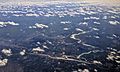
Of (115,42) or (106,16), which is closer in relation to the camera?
(115,42)

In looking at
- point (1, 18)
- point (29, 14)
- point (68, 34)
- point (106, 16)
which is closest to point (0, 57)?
point (68, 34)

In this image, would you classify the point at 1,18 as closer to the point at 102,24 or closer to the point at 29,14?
the point at 29,14

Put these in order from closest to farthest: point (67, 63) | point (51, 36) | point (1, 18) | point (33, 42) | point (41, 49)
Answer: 1. point (67, 63)
2. point (41, 49)
3. point (33, 42)
4. point (51, 36)
5. point (1, 18)

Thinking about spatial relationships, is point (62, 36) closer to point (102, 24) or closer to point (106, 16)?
point (102, 24)

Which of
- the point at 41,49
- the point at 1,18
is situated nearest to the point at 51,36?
the point at 41,49

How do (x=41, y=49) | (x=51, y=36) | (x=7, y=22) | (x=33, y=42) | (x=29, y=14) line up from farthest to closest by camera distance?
(x=29, y=14)
(x=7, y=22)
(x=51, y=36)
(x=33, y=42)
(x=41, y=49)

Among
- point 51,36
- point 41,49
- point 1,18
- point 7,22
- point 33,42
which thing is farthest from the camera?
point 1,18
